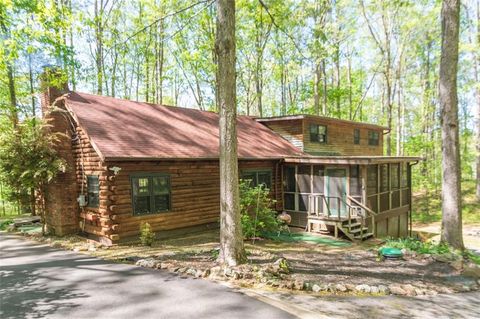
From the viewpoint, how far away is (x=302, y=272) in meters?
7.60

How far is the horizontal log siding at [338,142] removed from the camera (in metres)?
19.1

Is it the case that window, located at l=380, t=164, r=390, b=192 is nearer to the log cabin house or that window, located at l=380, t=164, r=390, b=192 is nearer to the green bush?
the log cabin house

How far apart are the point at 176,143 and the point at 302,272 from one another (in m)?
7.27

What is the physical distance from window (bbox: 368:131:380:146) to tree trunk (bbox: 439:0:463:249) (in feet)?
51.1

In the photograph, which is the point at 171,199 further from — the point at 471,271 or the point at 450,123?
the point at 450,123

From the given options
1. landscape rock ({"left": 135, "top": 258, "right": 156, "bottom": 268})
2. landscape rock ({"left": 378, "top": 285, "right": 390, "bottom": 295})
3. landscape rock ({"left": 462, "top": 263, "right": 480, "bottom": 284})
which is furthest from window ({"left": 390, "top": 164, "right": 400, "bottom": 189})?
landscape rock ({"left": 135, "top": 258, "right": 156, "bottom": 268})

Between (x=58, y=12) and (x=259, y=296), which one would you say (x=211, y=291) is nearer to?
(x=259, y=296)

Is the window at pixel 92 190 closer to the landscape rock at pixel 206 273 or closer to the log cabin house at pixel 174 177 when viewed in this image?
the log cabin house at pixel 174 177

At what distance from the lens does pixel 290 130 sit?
19438 millimetres

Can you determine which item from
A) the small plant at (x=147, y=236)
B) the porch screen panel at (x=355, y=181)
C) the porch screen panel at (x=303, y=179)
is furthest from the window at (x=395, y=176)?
the small plant at (x=147, y=236)

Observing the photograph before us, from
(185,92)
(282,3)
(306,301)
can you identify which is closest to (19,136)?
(306,301)

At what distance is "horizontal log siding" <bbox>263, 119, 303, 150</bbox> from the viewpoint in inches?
745

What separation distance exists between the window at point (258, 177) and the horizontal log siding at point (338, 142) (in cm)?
440

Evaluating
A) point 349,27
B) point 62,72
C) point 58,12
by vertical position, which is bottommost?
point 62,72
